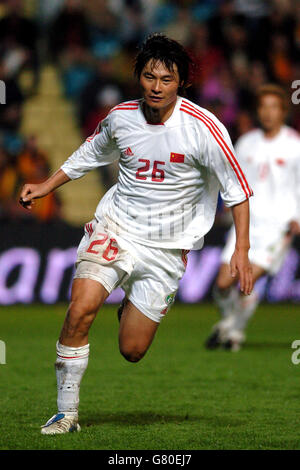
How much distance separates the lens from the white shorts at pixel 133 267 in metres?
5.68

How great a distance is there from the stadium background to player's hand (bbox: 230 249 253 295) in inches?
337

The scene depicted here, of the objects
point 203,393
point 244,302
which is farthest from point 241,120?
point 203,393

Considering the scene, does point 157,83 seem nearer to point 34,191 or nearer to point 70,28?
point 34,191

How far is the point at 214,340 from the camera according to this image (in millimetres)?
9609

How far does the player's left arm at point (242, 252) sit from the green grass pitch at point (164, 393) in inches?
32.9

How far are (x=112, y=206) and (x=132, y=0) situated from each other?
11.6 metres

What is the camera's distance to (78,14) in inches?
644

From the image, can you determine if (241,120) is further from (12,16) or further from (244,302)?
(244,302)

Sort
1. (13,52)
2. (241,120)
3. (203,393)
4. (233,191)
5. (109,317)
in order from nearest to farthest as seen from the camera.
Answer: (233,191)
(203,393)
(109,317)
(241,120)
(13,52)

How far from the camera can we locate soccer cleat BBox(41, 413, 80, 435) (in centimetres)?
546

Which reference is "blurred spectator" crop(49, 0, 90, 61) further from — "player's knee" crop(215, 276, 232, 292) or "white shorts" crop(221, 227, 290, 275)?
"player's knee" crop(215, 276, 232, 292)

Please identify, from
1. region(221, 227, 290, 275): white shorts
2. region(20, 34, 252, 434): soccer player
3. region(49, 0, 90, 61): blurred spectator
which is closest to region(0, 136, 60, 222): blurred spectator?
region(49, 0, 90, 61): blurred spectator
